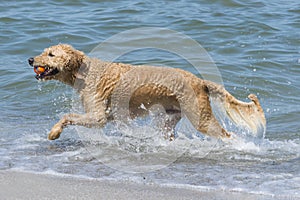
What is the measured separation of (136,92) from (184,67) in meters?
4.71

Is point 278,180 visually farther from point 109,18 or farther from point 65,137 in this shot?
point 109,18

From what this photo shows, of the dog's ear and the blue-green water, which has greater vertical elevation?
the dog's ear

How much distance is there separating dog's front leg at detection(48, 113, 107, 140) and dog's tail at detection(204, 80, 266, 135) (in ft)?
4.74

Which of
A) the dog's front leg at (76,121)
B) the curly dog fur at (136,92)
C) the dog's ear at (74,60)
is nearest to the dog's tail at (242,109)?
the curly dog fur at (136,92)

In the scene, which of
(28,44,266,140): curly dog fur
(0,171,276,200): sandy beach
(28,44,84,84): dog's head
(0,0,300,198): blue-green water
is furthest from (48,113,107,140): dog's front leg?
(0,171,276,200): sandy beach

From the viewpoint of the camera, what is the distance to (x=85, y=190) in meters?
5.88

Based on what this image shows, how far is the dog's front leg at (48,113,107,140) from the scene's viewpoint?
7672 mm

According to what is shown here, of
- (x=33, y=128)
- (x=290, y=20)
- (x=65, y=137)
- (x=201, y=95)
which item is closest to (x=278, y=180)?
(x=201, y=95)

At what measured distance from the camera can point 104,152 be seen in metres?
7.69

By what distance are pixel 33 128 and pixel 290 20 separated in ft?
28.8

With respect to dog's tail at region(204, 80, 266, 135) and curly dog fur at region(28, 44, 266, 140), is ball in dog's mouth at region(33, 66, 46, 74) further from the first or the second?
dog's tail at region(204, 80, 266, 135)

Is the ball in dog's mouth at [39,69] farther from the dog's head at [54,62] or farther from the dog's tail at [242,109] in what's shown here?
the dog's tail at [242,109]

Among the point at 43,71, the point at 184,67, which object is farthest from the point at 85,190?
the point at 184,67

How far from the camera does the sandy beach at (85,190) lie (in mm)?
5680
